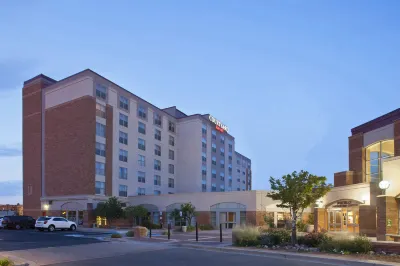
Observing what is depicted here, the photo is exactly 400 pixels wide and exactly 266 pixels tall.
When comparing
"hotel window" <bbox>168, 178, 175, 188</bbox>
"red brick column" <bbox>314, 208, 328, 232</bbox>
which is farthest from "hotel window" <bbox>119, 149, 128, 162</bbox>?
"red brick column" <bbox>314, 208, 328, 232</bbox>

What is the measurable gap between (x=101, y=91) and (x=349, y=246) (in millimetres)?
44280

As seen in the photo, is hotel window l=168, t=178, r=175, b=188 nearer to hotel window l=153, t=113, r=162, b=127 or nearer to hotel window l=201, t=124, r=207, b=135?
hotel window l=153, t=113, r=162, b=127

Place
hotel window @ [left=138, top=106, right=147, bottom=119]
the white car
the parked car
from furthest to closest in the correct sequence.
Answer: hotel window @ [left=138, top=106, right=147, bottom=119]
the parked car
the white car

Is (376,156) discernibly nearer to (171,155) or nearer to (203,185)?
(203,185)

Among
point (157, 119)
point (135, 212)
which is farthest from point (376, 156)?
point (157, 119)

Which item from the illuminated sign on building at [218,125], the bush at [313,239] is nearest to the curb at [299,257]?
the bush at [313,239]

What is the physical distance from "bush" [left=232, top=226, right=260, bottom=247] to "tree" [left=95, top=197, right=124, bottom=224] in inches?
1168

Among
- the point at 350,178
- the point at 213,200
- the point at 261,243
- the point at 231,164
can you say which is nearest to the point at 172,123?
the point at 231,164

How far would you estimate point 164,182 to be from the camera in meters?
70.2

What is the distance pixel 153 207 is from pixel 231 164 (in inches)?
1436

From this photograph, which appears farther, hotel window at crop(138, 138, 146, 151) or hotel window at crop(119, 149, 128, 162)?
hotel window at crop(138, 138, 146, 151)

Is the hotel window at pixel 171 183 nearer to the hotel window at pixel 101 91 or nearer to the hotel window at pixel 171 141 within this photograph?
the hotel window at pixel 171 141

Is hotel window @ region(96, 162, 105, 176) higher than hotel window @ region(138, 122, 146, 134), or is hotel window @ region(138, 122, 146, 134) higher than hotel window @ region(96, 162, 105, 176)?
hotel window @ region(138, 122, 146, 134)

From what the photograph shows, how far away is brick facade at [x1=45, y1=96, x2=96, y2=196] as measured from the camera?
52.9m
